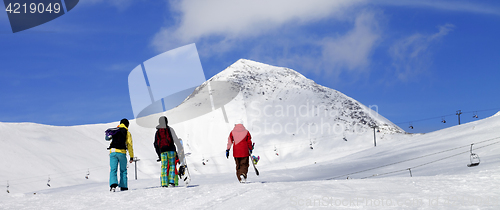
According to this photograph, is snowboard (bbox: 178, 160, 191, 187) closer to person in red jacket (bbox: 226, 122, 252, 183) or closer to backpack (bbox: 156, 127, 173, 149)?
backpack (bbox: 156, 127, 173, 149)

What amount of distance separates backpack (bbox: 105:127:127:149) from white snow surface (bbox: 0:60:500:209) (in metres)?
1.32

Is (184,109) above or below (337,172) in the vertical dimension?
above

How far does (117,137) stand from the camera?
9320mm

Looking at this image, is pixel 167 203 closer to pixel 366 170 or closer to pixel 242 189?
pixel 242 189

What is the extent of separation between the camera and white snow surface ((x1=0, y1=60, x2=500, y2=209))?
588 cm

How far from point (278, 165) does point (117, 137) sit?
49679 millimetres

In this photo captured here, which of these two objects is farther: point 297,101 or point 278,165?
point 297,101

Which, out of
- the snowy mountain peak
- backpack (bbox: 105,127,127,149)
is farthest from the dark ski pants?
the snowy mountain peak

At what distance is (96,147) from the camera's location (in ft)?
200

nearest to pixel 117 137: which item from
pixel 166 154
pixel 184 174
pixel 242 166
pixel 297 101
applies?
pixel 166 154

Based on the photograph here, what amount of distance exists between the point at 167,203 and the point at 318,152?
307 ft

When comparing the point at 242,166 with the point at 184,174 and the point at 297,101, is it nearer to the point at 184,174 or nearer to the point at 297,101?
the point at 184,174

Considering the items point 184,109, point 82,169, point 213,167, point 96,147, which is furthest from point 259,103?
point 82,169

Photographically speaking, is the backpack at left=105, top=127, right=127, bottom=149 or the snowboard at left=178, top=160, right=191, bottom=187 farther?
the snowboard at left=178, top=160, right=191, bottom=187
